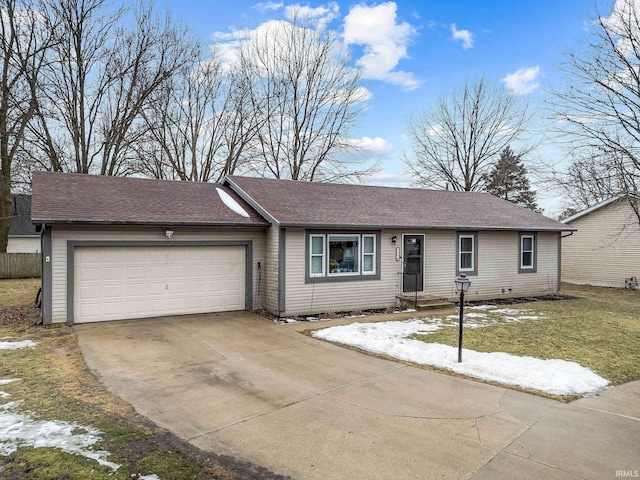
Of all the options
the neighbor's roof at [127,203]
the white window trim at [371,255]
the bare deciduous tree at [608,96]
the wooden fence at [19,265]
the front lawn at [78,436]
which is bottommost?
the front lawn at [78,436]

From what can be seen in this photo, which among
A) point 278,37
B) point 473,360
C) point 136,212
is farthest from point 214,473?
point 278,37

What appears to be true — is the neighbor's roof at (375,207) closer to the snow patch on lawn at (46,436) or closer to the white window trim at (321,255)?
the white window trim at (321,255)

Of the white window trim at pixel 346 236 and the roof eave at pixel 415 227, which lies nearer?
the roof eave at pixel 415 227

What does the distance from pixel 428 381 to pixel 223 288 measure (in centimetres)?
678

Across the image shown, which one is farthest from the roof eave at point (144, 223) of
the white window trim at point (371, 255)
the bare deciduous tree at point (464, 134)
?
the bare deciduous tree at point (464, 134)

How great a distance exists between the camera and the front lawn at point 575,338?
23.1ft

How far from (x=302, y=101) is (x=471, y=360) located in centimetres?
2156

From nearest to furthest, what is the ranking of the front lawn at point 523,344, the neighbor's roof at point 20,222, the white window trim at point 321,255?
the front lawn at point 523,344 < the white window trim at point 321,255 < the neighbor's roof at point 20,222

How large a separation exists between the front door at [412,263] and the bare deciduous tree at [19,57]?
1656cm

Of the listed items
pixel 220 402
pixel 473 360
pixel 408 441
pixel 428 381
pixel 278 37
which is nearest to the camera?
pixel 408 441

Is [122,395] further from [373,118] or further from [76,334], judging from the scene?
[373,118]

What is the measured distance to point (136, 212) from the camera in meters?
10.2

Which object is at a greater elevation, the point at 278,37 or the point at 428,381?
the point at 278,37

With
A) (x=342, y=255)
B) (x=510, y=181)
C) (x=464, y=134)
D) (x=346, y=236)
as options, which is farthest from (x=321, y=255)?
(x=510, y=181)
